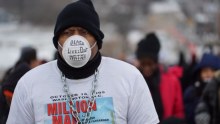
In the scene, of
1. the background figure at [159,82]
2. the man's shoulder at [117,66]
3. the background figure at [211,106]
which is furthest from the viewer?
the background figure at [159,82]

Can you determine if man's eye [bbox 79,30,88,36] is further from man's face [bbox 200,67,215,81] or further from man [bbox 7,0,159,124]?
man's face [bbox 200,67,215,81]

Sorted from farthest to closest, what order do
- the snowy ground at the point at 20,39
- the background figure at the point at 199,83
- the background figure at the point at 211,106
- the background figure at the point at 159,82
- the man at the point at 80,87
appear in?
the snowy ground at the point at 20,39, the background figure at the point at 199,83, the background figure at the point at 159,82, the background figure at the point at 211,106, the man at the point at 80,87

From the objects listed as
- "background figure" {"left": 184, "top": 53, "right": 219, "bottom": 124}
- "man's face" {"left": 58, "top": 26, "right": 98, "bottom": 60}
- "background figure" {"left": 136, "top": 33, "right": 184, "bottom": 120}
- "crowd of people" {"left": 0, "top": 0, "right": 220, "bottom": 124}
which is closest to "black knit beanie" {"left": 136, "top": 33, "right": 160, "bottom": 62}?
"background figure" {"left": 136, "top": 33, "right": 184, "bottom": 120}

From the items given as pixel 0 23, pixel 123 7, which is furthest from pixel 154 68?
pixel 123 7

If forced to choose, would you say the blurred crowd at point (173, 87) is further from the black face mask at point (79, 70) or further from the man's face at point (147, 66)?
the black face mask at point (79, 70)

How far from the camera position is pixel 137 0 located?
111 meters

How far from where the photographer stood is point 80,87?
4.57 metres

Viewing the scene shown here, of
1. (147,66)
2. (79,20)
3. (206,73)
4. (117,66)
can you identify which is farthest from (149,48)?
(79,20)

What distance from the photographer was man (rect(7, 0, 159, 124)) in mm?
4531

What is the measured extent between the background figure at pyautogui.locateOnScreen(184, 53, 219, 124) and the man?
178 inches

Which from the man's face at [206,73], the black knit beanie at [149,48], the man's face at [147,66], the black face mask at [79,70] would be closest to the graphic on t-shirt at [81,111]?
the black face mask at [79,70]

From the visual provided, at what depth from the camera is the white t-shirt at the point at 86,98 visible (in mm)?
4543

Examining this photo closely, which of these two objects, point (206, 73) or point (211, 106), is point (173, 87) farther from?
point (206, 73)

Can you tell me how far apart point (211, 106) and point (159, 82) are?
66 cm
